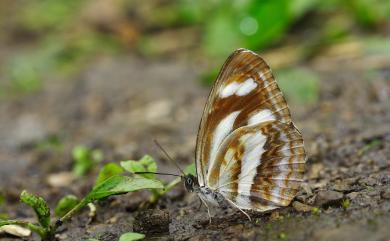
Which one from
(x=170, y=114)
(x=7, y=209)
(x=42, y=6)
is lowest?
(x=7, y=209)

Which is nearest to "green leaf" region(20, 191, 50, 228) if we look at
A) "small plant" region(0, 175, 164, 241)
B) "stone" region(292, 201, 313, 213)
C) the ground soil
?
"small plant" region(0, 175, 164, 241)

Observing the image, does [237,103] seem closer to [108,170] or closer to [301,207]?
[301,207]

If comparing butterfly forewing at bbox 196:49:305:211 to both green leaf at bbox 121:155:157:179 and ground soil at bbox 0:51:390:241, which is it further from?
green leaf at bbox 121:155:157:179

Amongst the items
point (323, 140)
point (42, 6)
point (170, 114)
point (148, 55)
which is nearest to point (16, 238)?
point (323, 140)

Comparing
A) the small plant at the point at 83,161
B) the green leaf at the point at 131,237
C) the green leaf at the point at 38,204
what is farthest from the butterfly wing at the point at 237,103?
the small plant at the point at 83,161

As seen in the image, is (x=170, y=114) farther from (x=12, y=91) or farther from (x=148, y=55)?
(x=12, y=91)

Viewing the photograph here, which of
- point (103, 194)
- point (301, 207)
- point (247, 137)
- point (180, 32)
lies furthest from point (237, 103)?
point (180, 32)
